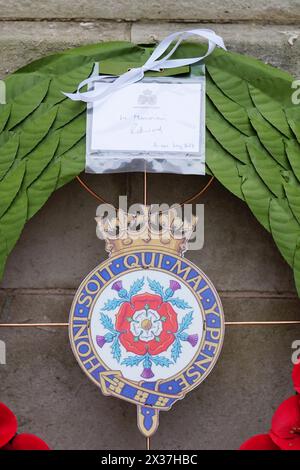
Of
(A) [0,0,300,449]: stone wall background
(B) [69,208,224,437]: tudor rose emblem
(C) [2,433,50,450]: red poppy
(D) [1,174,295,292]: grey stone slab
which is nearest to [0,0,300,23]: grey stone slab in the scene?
(A) [0,0,300,449]: stone wall background

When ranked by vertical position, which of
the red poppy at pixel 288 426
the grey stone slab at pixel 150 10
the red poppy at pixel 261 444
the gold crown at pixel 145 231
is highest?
the grey stone slab at pixel 150 10

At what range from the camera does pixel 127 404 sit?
128 cm

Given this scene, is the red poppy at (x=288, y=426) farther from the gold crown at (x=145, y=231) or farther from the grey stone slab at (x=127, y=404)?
the gold crown at (x=145, y=231)

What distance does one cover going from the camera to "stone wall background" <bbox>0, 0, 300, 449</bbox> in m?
1.28

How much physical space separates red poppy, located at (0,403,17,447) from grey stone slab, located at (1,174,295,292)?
27cm

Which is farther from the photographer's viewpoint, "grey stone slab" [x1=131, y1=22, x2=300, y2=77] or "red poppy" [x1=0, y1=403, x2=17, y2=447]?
"grey stone slab" [x1=131, y1=22, x2=300, y2=77]

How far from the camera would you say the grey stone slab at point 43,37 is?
134 cm

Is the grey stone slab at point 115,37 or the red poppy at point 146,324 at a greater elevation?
the grey stone slab at point 115,37

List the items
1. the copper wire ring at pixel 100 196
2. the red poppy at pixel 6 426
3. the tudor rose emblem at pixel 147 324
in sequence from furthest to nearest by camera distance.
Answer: the copper wire ring at pixel 100 196
the tudor rose emblem at pixel 147 324
the red poppy at pixel 6 426

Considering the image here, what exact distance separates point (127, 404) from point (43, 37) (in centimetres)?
66

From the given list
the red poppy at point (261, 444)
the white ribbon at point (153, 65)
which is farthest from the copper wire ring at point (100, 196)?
the red poppy at point (261, 444)

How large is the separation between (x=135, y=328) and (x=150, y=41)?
1.65ft

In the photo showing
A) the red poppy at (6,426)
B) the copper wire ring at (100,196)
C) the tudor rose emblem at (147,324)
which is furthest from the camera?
the copper wire ring at (100,196)

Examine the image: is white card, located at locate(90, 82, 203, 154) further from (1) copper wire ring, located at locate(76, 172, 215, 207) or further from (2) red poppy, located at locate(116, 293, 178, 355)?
(2) red poppy, located at locate(116, 293, 178, 355)
